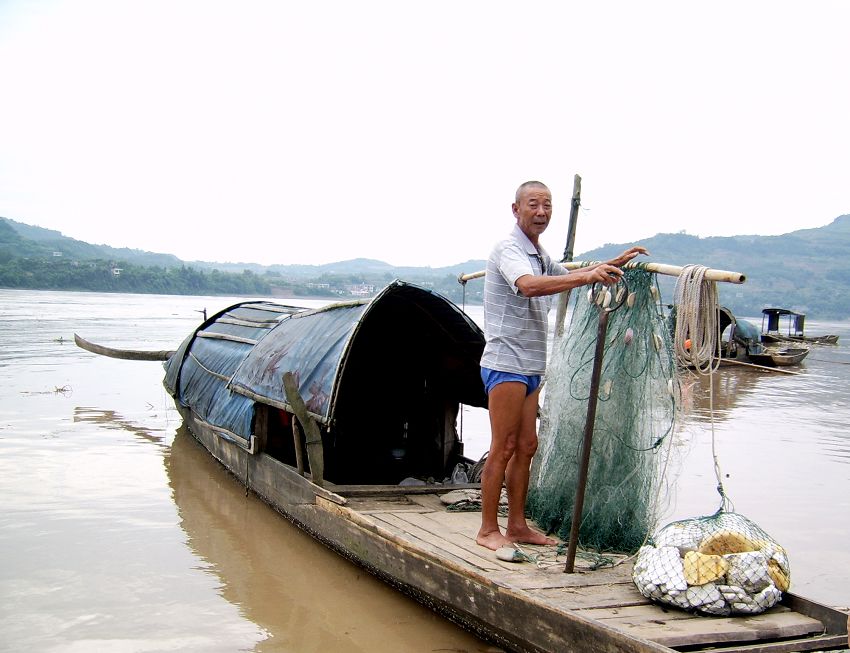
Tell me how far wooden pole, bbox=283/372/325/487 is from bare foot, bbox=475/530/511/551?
1586mm

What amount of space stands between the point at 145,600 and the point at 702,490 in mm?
5667

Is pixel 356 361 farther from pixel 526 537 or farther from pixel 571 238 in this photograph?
pixel 526 537

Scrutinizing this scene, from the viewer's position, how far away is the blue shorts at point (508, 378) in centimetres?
401

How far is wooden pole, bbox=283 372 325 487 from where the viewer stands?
5.48m

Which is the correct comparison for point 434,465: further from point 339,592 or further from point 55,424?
point 55,424

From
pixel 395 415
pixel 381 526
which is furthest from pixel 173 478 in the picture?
pixel 381 526

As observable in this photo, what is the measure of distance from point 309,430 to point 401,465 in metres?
1.77

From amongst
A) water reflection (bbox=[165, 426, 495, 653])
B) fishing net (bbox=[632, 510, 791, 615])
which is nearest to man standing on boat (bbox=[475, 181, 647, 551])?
fishing net (bbox=[632, 510, 791, 615])

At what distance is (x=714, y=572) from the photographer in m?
3.41

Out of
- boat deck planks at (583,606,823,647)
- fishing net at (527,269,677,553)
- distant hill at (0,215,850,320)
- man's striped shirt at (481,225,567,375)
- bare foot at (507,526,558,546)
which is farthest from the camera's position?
distant hill at (0,215,850,320)

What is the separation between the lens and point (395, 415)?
723 centimetres

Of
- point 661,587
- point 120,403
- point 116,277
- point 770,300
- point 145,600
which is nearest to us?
point 661,587

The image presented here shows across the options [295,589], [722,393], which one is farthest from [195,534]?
[722,393]

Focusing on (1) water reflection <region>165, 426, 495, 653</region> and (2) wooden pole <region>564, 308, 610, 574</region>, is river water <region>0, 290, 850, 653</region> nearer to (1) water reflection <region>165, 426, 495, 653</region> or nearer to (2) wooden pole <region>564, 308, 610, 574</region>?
(1) water reflection <region>165, 426, 495, 653</region>
